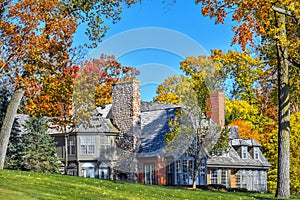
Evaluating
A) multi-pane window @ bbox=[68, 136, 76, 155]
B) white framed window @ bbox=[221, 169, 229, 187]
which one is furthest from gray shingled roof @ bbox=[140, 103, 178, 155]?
white framed window @ bbox=[221, 169, 229, 187]

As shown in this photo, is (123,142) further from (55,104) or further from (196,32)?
(196,32)

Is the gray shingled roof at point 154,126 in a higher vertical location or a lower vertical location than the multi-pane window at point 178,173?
higher

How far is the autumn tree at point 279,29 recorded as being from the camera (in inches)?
521

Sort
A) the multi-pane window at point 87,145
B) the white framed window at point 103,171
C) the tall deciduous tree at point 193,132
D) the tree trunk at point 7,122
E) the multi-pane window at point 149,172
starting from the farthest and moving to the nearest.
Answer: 1. the multi-pane window at point 87,145
2. the white framed window at point 103,171
3. the multi-pane window at point 149,172
4. the tall deciduous tree at point 193,132
5. the tree trunk at point 7,122

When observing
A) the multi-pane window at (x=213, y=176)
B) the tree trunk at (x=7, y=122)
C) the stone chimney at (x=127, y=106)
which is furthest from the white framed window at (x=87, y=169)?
the tree trunk at (x=7, y=122)

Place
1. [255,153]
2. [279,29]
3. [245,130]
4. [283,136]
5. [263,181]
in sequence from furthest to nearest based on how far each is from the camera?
[245,130] < [263,181] < [255,153] < [283,136] < [279,29]

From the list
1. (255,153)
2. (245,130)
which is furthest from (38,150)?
(245,130)

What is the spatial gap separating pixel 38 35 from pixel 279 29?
8441 millimetres

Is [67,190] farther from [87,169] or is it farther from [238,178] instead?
[238,178]

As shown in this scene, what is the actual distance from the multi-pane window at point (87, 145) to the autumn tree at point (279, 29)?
19.6 m

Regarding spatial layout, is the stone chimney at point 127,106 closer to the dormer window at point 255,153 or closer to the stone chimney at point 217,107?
the stone chimney at point 217,107

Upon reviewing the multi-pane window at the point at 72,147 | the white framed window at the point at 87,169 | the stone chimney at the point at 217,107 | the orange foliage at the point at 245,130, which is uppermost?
the stone chimney at the point at 217,107

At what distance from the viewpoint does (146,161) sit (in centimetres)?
2998

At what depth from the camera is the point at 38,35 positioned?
61.4 ft
